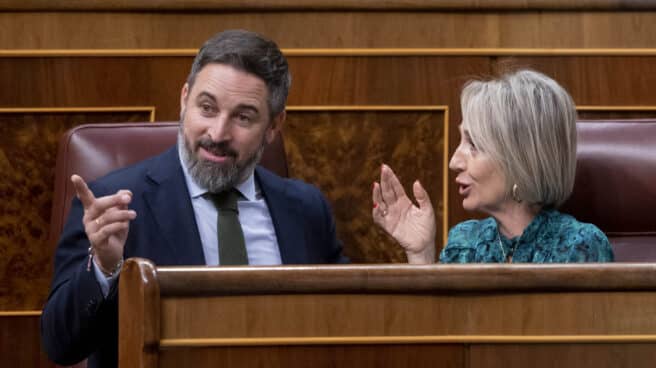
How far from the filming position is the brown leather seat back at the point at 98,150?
1.15 metres

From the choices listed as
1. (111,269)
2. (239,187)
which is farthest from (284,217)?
(111,269)

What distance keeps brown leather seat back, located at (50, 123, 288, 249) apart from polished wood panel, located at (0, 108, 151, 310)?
23cm

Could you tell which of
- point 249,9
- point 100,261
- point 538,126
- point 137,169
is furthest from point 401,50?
point 100,261

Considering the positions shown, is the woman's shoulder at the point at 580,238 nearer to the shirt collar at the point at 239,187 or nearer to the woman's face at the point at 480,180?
the woman's face at the point at 480,180

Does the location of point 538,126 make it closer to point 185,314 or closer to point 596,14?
point 596,14

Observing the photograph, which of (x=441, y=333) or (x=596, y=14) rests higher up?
(x=596, y=14)

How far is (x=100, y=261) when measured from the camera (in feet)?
3.01

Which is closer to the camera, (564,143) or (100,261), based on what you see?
(100,261)

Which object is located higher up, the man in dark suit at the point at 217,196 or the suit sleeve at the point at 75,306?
the man in dark suit at the point at 217,196

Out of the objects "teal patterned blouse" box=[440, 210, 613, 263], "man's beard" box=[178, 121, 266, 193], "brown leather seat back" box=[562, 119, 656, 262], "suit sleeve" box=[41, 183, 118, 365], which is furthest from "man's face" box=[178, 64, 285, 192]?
"brown leather seat back" box=[562, 119, 656, 262]

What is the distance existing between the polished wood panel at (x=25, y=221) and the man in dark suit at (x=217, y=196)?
1.07 feet

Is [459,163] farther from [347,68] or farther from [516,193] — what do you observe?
[347,68]

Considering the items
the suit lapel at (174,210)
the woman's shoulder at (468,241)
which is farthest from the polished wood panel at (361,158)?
the suit lapel at (174,210)

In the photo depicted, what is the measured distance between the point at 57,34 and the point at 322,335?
0.82m
